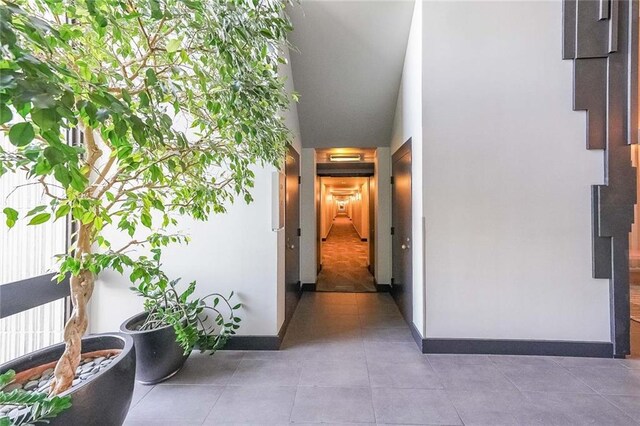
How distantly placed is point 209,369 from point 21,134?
2.41 meters

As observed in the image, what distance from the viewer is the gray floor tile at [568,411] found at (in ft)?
6.22

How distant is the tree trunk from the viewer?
1.52 meters

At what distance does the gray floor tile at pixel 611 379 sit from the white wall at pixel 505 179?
322mm

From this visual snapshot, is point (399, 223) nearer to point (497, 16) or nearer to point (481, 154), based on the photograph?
point (481, 154)

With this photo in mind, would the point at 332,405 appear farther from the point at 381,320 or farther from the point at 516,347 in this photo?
the point at 516,347

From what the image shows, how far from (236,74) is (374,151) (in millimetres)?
4227

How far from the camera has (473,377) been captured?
239 cm

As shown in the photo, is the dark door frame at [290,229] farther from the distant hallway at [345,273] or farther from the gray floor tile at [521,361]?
the gray floor tile at [521,361]

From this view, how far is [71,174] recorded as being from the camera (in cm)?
78

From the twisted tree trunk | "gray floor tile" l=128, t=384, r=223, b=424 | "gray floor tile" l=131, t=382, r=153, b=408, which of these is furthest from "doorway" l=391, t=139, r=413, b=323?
the twisted tree trunk

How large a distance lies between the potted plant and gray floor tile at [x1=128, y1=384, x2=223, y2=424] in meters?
0.19

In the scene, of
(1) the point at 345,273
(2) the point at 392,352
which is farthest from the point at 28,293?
(1) the point at 345,273

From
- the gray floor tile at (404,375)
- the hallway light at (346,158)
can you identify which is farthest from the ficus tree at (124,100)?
the hallway light at (346,158)

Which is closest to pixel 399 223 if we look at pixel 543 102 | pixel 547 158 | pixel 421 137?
pixel 421 137
